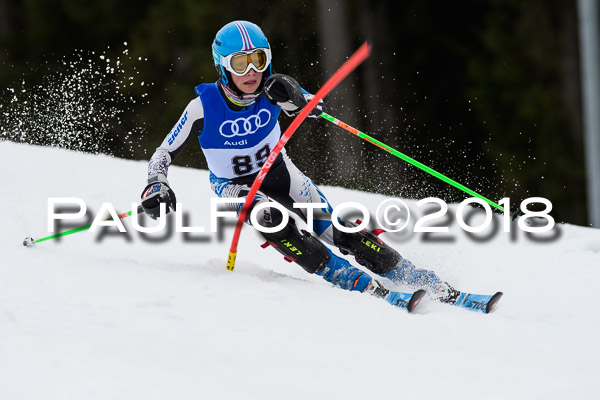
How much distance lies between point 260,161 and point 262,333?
147cm

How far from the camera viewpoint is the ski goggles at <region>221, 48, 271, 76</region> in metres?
4.38

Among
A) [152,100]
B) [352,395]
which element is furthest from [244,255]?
[152,100]

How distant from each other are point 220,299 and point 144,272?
50cm

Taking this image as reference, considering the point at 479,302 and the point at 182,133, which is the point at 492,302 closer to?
the point at 479,302

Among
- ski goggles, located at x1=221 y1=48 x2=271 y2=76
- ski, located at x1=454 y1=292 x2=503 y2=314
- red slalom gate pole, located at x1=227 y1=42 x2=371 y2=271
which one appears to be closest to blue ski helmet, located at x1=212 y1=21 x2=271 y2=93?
ski goggles, located at x1=221 y1=48 x2=271 y2=76

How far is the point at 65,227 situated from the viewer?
217 inches

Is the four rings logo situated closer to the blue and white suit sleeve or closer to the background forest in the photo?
the blue and white suit sleeve

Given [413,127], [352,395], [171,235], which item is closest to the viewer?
[352,395]

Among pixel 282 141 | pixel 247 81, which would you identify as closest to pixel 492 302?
pixel 282 141

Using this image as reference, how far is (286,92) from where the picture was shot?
4.36 m

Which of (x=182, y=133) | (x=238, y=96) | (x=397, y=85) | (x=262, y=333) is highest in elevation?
(x=397, y=85)

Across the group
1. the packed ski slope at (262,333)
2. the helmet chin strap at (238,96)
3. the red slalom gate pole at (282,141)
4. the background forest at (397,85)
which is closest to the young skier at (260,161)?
the helmet chin strap at (238,96)

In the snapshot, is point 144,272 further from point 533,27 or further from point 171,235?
point 533,27

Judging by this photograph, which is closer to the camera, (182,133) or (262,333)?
(262,333)
